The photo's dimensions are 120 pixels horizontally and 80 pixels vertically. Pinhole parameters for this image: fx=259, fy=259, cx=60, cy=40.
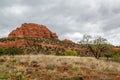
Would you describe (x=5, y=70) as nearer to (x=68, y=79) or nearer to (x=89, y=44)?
(x=68, y=79)

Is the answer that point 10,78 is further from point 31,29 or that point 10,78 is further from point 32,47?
point 31,29

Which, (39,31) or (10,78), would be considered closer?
(10,78)

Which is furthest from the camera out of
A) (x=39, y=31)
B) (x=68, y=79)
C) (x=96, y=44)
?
(x=39, y=31)

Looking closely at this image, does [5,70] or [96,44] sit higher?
[96,44]

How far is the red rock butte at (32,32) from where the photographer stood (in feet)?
516

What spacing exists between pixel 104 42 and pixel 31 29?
10234 cm

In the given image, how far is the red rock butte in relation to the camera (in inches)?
6196

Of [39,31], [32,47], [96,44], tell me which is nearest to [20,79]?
[96,44]

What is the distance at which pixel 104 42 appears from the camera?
199ft

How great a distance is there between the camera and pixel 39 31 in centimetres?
15812

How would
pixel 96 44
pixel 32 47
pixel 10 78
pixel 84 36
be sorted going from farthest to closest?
pixel 32 47 < pixel 84 36 < pixel 96 44 < pixel 10 78

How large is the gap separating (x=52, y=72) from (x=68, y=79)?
2239 millimetres

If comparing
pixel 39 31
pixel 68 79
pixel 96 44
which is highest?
pixel 39 31

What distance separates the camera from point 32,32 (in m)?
158
